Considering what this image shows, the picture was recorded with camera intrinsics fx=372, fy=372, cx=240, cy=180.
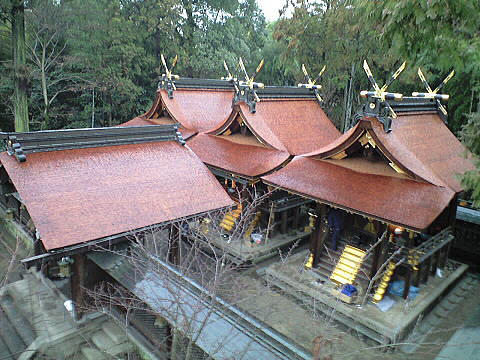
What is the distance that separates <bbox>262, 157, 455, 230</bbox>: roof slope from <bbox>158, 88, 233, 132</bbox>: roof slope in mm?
7377

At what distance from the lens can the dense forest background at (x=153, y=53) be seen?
22219 millimetres

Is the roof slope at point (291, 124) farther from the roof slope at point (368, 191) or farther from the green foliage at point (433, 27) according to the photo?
the green foliage at point (433, 27)

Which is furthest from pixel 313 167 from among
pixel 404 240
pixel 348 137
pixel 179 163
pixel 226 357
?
pixel 226 357

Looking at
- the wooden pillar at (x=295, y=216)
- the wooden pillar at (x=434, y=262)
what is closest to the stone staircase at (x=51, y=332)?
the wooden pillar at (x=295, y=216)

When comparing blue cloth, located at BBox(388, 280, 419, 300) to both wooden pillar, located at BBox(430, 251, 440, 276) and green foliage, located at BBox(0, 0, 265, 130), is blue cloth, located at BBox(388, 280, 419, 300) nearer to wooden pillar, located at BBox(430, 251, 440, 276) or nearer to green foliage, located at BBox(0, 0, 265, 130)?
wooden pillar, located at BBox(430, 251, 440, 276)

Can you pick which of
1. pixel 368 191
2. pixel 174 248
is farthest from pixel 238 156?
pixel 368 191

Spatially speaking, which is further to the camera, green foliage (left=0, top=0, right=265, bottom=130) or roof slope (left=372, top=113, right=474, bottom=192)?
green foliage (left=0, top=0, right=265, bottom=130)

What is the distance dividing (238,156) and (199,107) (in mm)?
6916

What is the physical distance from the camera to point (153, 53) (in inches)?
1272

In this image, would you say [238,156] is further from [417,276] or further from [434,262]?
[434,262]

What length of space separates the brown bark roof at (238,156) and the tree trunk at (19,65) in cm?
1140

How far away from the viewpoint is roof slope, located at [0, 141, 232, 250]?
8.78 metres

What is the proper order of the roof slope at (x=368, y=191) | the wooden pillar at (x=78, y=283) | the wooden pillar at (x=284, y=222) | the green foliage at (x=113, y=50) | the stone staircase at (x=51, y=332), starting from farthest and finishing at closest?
the green foliage at (x=113, y=50), the wooden pillar at (x=284, y=222), the roof slope at (x=368, y=191), the wooden pillar at (x=78, y=283), the stone staircase at (x=51, y=332)

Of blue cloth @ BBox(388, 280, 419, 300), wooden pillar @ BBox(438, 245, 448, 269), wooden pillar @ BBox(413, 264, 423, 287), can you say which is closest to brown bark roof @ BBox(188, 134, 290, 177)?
blue cloth @ BBox(388, 280, 419, 300)
